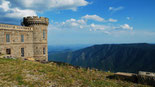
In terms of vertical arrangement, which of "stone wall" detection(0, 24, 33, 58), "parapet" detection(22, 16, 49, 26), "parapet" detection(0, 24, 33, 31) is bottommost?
"stone wall" detection(0, 24, 33, 58)

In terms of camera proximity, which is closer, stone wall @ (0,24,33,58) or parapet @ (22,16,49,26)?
stone wall @ (0,24,33,58)

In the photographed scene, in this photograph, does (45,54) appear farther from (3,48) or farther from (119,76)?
(119,76)

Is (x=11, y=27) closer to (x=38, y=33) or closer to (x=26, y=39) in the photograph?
(x=26, y=39)

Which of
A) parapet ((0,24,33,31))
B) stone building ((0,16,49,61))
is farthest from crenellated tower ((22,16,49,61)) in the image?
parapet ((0,24,33,31))

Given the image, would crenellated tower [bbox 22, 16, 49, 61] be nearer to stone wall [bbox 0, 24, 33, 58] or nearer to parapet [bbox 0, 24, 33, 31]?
stone wall [bbox 0, 24, 33, 58]

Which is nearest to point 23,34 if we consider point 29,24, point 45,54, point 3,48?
point 29,24

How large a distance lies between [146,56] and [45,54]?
141 meters

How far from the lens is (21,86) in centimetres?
689

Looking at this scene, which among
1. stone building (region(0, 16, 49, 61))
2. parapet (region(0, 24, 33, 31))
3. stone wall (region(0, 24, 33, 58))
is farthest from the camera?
stone building (region(0, 16, 49, 61))

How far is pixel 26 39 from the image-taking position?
25.9 meters

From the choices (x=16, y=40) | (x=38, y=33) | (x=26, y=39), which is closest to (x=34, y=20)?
(x=38, y=33)

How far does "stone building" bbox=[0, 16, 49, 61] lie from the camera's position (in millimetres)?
22189

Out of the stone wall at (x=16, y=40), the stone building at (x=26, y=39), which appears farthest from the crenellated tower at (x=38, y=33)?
the stone wall at (x=16, y=40)

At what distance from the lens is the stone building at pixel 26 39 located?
22189 mm
